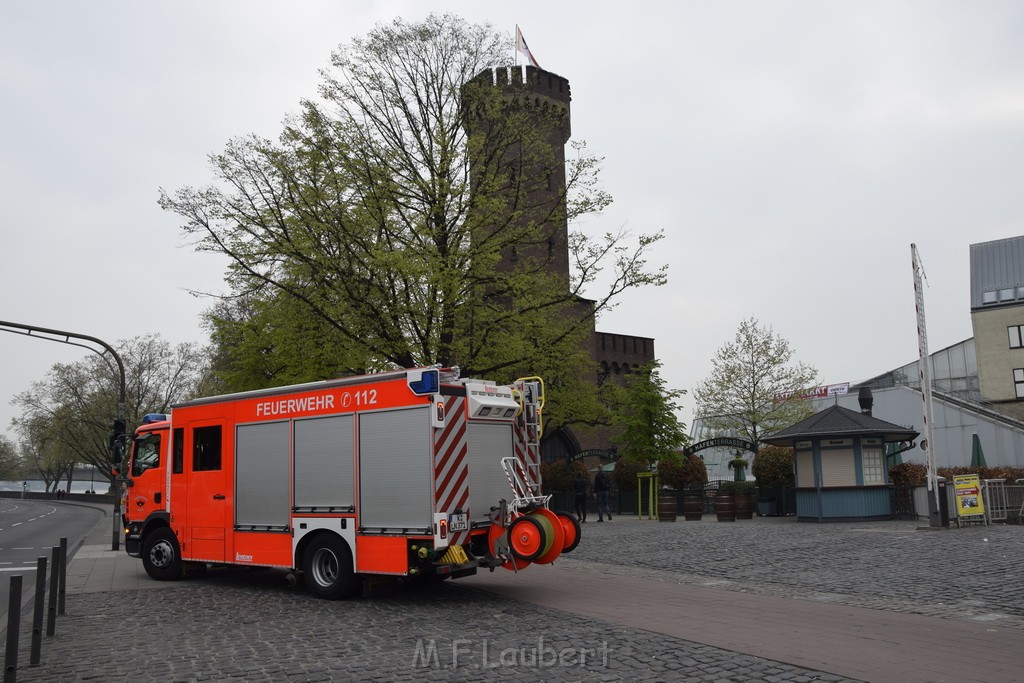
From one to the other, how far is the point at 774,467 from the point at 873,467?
188 inches

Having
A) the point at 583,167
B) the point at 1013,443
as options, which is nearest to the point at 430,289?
the point at 583,167

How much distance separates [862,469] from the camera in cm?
2372

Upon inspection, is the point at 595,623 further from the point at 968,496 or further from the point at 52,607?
the point at 968,496

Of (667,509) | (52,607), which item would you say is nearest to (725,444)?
(667,509)

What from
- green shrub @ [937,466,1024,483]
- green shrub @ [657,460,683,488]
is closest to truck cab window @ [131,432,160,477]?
green shrub @ [657,460,683,488]

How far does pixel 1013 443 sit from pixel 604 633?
4637 cm

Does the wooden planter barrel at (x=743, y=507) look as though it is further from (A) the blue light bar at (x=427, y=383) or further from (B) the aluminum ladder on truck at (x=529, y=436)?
(A) the blue light bar at (x=427, y=383)

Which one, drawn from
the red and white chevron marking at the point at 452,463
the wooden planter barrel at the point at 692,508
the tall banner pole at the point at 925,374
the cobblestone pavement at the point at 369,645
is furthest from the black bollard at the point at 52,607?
the wooden planter barrel at the point at 692,508

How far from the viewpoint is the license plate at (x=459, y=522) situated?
10328 mm

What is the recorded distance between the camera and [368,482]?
10.9 m

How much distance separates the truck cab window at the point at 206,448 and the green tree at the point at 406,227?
23.2ft

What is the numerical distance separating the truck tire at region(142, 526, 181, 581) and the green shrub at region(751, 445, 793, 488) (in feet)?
67.2

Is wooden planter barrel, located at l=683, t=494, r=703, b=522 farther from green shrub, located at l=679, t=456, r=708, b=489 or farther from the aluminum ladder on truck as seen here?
the aluminum ladder on truck

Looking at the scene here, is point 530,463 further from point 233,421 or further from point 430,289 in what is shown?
point 430,289
